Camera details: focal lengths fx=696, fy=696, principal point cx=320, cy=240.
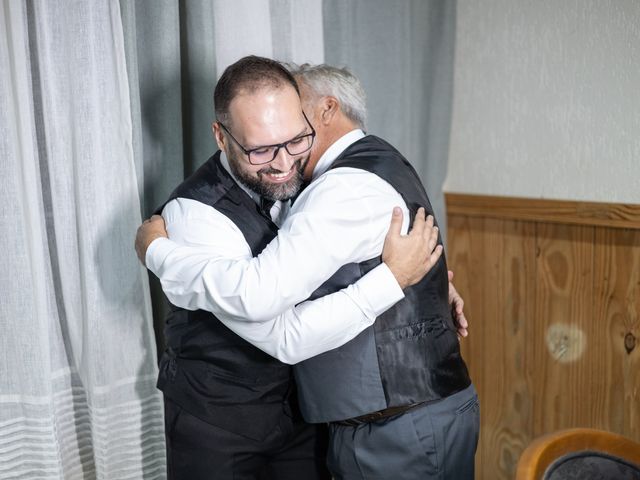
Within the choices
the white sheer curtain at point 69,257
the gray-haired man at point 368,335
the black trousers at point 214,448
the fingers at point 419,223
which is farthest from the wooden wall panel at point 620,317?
the white sheer curtain at point 69,257

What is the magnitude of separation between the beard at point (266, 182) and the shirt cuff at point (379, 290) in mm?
226

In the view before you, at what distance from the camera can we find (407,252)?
3.97ft

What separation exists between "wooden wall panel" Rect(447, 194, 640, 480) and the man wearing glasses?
32.8 inches

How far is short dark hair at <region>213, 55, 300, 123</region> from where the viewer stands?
4.01 ft

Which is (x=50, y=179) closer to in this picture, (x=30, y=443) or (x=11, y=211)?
(x=11, y=211)

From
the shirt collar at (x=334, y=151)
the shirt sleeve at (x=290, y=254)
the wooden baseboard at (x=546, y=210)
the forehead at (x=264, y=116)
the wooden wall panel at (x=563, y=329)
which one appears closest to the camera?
the shirt sleeve at (x=290, y=254)

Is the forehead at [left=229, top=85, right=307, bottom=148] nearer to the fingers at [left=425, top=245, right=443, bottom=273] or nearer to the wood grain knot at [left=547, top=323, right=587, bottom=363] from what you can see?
the fingers at [left=425, top=245, right=443, bottom=273]

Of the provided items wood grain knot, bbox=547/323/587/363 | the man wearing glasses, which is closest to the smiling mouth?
the man wearing glasses

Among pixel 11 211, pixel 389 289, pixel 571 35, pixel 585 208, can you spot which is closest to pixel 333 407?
pixel 389 289

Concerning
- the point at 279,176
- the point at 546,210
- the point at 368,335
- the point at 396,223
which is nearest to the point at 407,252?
the point at 396,223

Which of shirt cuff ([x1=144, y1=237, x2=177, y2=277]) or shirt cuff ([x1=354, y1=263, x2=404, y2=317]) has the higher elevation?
shirt cuff ([x1=144, y1=237, x2=177, y2=277])

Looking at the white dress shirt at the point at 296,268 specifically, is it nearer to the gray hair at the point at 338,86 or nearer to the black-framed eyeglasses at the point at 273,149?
the black-framed eyeglasses at the point at 273,149

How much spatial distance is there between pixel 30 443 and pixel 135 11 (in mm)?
912

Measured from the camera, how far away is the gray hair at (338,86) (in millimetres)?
1374
